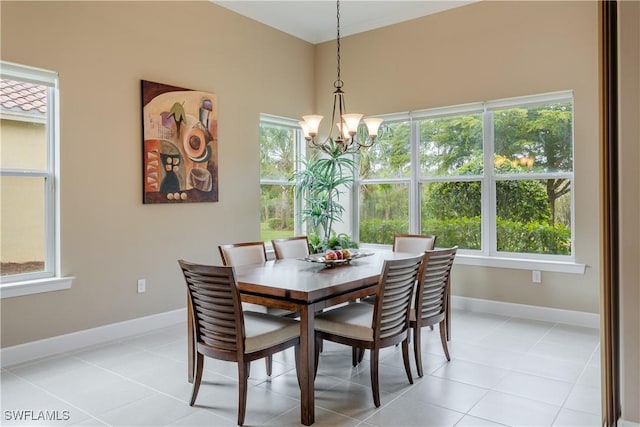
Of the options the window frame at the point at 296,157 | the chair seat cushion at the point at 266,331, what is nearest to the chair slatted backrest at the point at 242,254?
the chair seat cushion at the point at 266,331

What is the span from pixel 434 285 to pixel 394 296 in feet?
1.90

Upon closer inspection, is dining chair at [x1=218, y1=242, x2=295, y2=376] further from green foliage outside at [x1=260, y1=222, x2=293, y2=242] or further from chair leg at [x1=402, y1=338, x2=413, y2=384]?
green foliage outside at [x1=260, y1=222, x2=293, y2=242]

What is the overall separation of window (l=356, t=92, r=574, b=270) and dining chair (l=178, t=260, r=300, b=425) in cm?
301


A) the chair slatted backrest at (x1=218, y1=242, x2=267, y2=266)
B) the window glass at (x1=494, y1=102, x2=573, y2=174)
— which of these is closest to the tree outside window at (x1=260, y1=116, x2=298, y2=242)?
the chair slatted backrest at (x1=218, y1=242, x2=267, y2=266)

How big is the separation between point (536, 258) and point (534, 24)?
2351 mm

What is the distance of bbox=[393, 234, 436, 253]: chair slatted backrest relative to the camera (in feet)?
13.9

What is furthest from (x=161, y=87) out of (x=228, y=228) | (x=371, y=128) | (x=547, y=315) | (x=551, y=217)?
(x=547, y=315)

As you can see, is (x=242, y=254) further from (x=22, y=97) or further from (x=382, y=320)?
(x=22, y=97)

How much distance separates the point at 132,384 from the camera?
304cm

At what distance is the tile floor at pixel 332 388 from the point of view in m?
2.57

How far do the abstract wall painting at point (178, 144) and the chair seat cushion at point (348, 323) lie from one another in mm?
2270

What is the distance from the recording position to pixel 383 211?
228 inches

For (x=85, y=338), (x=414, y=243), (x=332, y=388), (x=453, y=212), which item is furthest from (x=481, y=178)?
(x=85, y=338)

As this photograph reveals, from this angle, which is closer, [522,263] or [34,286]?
[34,286]
